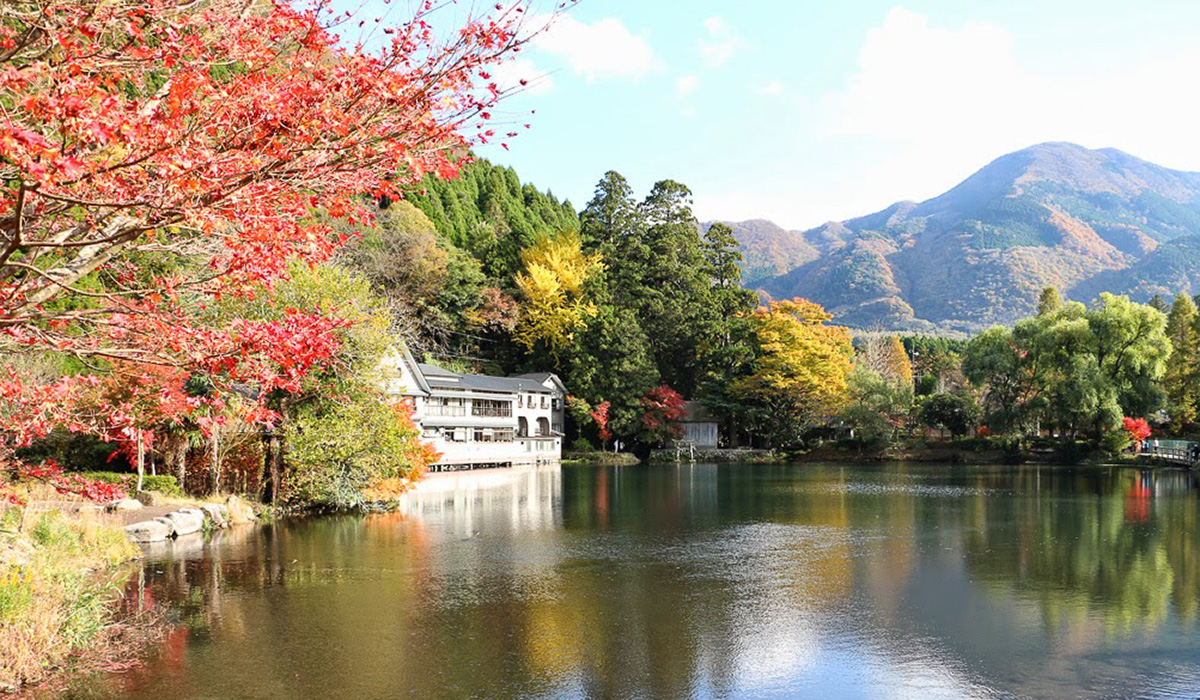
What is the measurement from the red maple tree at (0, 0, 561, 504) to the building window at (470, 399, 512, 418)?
38657mm

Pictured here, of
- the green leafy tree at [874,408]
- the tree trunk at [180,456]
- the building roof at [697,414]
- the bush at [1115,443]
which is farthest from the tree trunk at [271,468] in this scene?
the bush at [1115,443]

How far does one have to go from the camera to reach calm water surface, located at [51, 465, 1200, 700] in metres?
7.82

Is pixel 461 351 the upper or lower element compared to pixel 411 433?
upper

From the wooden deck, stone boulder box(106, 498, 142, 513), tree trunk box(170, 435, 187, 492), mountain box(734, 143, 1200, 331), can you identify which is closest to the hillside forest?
the wooden deck

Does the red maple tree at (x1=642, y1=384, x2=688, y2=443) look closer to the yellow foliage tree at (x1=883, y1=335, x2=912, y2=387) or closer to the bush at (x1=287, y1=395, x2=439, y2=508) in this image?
the yellow foliage tree at (x1=883, y1=335, x2=912, y2=387)

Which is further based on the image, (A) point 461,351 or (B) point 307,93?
(A) point 461,351

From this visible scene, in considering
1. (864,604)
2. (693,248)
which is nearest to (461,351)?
(693,248)

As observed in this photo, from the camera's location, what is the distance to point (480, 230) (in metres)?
59.8

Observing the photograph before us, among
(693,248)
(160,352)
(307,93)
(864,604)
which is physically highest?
(693,248)

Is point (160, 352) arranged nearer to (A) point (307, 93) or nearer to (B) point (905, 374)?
(A) point (307, 93)

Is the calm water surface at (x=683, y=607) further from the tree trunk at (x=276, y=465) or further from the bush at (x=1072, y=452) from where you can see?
the bush at (x=1072, y=452)

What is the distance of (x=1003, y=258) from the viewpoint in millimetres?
132625

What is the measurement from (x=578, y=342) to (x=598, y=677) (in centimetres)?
4429

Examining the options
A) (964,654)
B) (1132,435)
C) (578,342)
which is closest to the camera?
(964,654)
